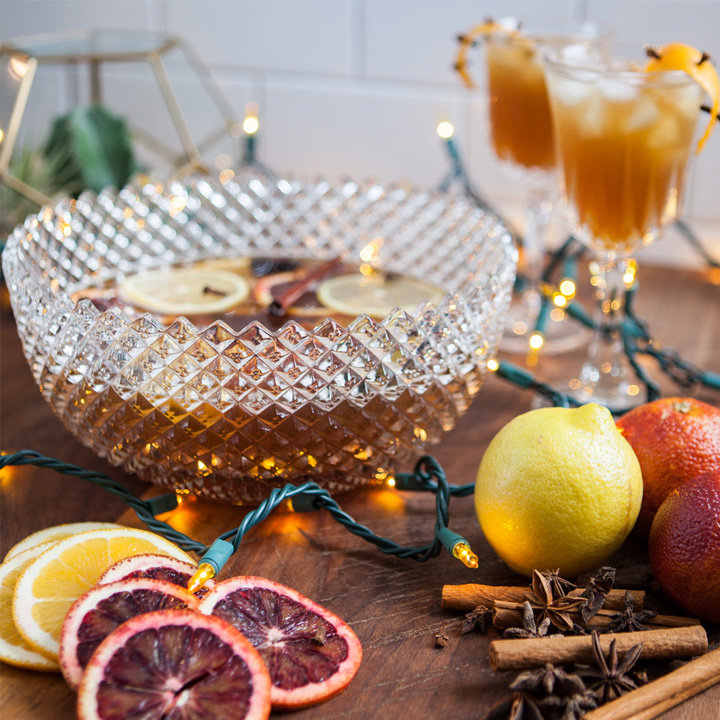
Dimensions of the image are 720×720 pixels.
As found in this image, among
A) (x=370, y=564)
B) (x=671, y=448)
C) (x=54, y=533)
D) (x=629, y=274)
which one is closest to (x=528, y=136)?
(x=629, y=274)

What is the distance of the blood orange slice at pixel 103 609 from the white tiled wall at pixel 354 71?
1296mm

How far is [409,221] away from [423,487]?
454 mm

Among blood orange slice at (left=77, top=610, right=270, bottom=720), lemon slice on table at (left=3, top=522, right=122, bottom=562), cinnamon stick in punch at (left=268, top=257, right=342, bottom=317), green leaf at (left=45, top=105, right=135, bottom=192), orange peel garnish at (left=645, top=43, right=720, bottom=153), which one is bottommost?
lemon slice on table at (left=3, top=522, right=122, bottom=562)

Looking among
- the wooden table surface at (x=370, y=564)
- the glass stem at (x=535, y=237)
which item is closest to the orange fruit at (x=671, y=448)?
the wooden table surface at (x=370, y=564)

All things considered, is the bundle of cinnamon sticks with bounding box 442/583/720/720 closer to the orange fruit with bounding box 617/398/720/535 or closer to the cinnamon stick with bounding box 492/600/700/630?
the cinnamon stick with bounding box 492/600/700/630

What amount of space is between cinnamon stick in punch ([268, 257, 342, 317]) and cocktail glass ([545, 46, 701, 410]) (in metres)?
0.29

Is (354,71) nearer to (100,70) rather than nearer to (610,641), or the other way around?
(100,70)

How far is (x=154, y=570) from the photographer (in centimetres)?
68

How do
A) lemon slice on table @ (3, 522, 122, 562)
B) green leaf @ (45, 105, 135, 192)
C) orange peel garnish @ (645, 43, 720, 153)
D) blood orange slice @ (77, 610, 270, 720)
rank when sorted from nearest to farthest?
blood orange slice @ (77, 610, 270, 720), lemon slice on table @ (3, 522, 122, 562), orange peel garnish @ (645, 43, 720, 153), green leaf @ (45, 105, 135, 192)

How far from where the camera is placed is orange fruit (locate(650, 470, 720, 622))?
68cm

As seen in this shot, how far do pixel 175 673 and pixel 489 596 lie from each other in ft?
0.84

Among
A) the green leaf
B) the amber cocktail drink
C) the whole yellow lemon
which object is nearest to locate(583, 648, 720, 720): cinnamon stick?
the whole yellow lemon

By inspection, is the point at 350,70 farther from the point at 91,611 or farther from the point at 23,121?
the point at 91,611

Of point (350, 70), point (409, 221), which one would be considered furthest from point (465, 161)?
point (409, 221)
